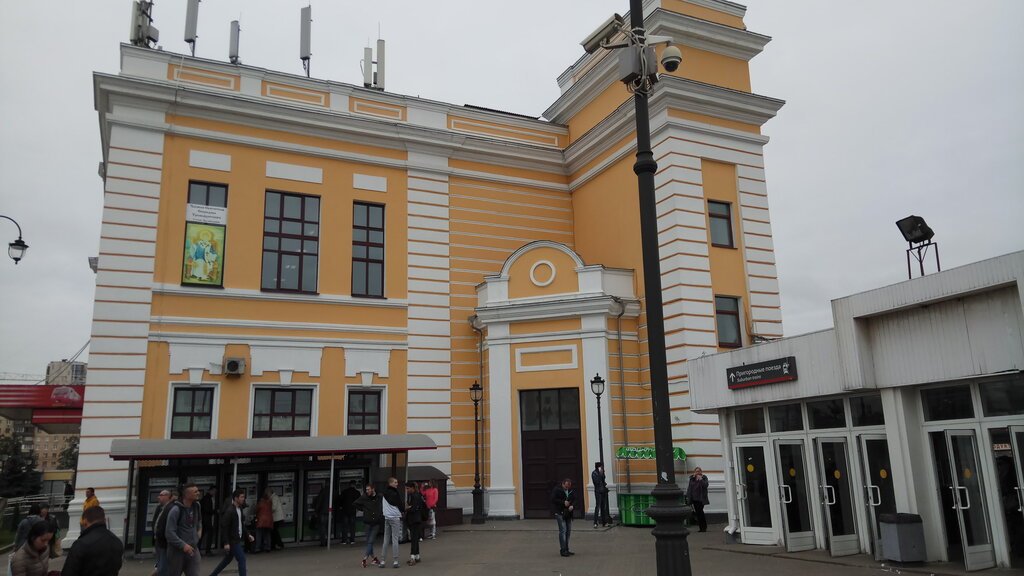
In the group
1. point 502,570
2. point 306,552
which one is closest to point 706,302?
point 502,570

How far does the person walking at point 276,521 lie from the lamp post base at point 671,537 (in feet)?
41.6

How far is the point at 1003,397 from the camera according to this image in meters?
11.0

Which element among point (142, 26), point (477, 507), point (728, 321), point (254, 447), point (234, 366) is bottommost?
point (477, 507)

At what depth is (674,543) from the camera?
737 cm

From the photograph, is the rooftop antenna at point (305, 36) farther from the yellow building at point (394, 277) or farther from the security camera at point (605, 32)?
the security camera at point (605, 32)

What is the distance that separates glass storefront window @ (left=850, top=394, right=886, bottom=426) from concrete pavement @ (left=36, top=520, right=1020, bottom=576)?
2.35m

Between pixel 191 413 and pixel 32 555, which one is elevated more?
pixel 191 413

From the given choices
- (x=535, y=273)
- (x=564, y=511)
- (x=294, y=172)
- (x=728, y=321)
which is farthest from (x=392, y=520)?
(x=294, y=172)

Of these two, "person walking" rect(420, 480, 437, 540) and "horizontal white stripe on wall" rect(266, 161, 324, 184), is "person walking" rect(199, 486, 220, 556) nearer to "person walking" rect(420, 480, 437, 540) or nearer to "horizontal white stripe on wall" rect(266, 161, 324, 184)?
"person walking" rect(420, 480, 437, 540)

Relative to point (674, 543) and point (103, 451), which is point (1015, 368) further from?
point (103, 451)

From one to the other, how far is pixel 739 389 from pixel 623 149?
11.5 meters

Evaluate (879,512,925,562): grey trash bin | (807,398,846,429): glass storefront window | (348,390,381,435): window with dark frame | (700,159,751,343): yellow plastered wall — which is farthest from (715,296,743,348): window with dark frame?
(348,390,381,435): window with dark frame

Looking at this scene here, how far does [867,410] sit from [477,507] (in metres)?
12.0

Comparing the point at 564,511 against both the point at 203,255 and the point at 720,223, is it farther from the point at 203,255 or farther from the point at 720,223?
the point at 203,255
